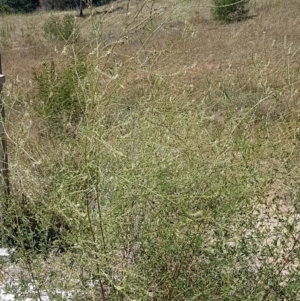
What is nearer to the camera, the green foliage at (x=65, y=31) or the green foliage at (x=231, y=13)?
the green foliage at (x=65, y=31)

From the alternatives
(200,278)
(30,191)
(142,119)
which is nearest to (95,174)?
(142,119)

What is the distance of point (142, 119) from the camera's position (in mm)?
2115

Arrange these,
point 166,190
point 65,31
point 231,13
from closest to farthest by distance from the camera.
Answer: point 166,190 → point 65,31 → point 231,13

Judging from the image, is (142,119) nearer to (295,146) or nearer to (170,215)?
(170,215)

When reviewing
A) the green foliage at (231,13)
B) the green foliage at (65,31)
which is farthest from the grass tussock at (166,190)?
the green foliage at (231,13)

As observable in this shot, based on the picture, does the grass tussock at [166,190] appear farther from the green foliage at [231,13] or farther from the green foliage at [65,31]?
the green foliage at [231,13]

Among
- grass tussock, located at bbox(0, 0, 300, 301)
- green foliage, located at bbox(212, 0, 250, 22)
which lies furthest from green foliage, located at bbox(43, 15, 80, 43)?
green foliage, located at bbox(212, 0, 250, 22)

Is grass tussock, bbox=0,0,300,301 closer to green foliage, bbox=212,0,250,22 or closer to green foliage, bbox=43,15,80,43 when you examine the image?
green foliage, bbox=43,15,80,43

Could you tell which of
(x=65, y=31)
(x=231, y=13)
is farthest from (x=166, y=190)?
(x=231, y=13)

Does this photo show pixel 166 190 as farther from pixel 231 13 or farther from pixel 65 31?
pixel 231 13

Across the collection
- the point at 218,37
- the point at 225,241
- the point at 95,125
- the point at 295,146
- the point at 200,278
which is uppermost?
the point at 95,125

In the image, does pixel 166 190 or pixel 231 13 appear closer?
pixel 166 190

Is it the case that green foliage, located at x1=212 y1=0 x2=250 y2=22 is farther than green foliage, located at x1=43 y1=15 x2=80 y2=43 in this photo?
Yes

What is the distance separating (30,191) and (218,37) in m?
15.1
